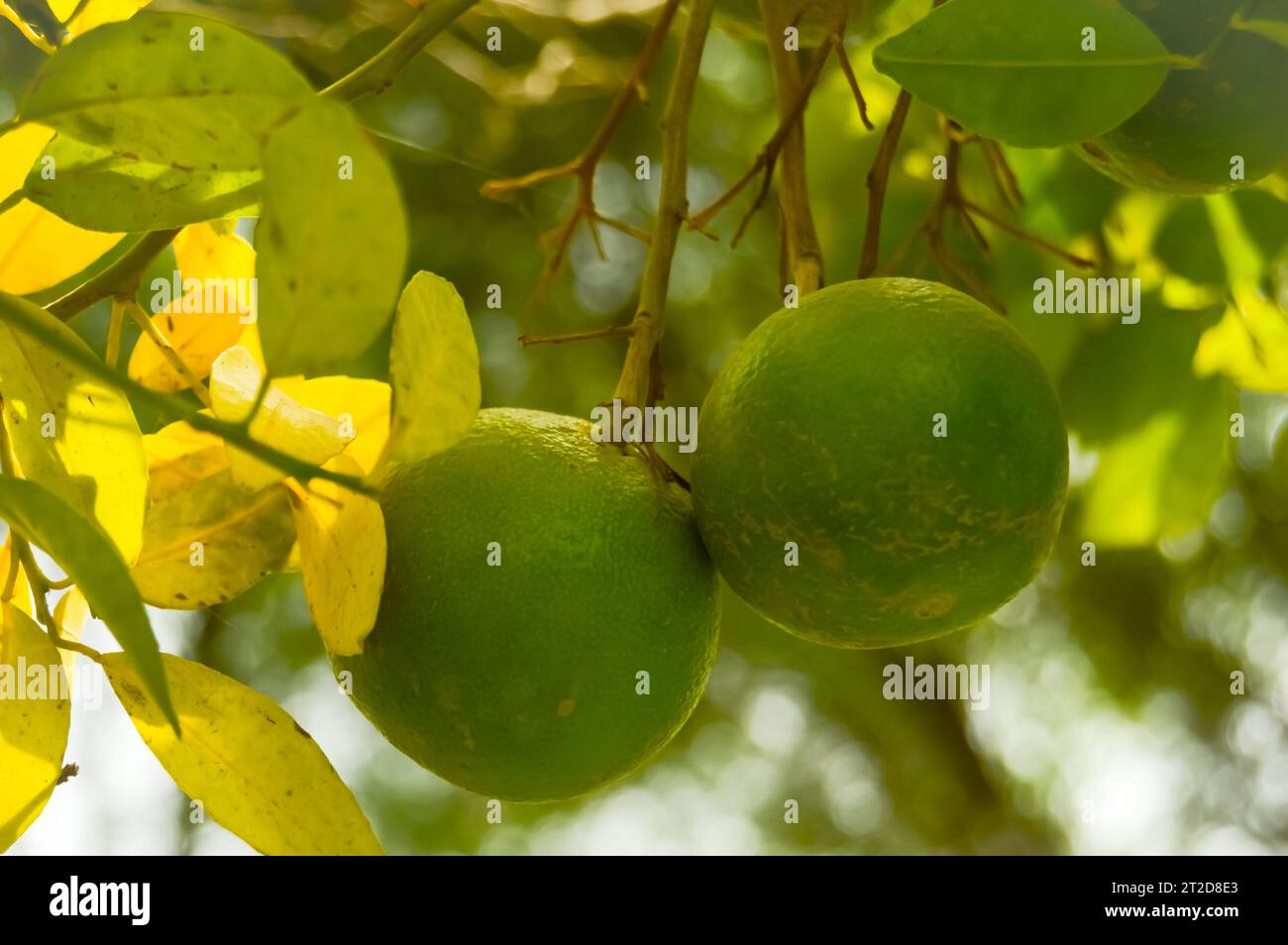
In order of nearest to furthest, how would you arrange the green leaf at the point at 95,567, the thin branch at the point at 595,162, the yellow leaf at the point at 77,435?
the green leaf at the point at 95,567 < the yellow leaf at the point at 77,435 < the thin branch at the point at 595,162

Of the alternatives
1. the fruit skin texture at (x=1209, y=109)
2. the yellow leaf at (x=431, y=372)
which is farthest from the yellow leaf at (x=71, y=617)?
the fruit skin texture at (x=1209, y=109)

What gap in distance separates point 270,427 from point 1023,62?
0.31m

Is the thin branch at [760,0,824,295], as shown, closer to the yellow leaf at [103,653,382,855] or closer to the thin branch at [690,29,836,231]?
the thin branch at [690,29,836,231]

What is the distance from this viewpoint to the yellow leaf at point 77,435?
16.8 inches

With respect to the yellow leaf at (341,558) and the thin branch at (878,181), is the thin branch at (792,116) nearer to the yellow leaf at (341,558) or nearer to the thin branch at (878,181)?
the thin branch at (878,181)

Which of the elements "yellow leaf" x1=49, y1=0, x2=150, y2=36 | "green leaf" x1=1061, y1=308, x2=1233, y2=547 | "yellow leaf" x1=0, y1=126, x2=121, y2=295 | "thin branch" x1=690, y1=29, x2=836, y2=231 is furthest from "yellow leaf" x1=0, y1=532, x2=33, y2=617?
"green leaf" x1=1061, y1=308, x2=1233, y2=547

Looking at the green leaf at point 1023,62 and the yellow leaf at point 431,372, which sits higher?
the green leaf at point 1023,62

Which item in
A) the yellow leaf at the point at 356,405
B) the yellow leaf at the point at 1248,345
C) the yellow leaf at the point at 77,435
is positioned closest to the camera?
the yellow leaf at the point at 77,435

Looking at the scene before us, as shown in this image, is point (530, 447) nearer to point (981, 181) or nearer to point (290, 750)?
point (290, 750)

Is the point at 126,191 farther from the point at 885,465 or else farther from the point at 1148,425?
the point at 1148,425

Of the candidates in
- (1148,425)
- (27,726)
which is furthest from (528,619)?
(1148,425)

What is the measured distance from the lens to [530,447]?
0.54 meters

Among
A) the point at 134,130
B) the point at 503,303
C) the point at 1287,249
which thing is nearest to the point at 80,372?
the point at 134,130

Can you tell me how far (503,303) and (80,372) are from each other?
971 mm
